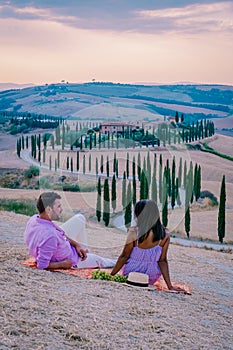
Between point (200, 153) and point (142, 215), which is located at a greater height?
point (142, 215)

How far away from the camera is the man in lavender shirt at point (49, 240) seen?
852cm

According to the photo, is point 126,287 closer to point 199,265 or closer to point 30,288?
point 30,288

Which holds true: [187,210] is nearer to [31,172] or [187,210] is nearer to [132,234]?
[132,234]

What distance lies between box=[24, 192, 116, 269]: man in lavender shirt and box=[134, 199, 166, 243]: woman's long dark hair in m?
1.19

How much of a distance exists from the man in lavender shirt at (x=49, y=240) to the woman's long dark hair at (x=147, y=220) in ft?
3.92

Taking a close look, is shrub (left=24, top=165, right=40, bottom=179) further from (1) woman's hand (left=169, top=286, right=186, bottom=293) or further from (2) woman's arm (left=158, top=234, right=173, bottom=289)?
(2) woman's arm (left=158, top=234, right=173, bottom=289)

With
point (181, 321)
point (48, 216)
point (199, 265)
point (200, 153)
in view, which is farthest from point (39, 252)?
point (200, 153)

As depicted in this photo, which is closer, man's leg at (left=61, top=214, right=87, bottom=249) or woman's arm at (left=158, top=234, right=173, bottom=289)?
woman's arm at (left=158, top=234, right=173, bottom=289)

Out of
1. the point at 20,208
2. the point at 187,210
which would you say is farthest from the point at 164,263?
the point at 187,210

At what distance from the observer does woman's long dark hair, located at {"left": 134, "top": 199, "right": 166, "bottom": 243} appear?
26.5 feet

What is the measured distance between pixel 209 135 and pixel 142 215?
111294 millimetres

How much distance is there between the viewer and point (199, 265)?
12.2 m

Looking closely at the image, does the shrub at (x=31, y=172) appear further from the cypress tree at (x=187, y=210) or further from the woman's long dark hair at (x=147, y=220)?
the woman's long dark hair at (x=147, y=220)

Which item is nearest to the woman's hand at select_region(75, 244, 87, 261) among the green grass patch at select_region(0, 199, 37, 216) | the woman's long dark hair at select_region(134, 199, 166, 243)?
the woman's long dark hair at select_region(134, 199, 166, 243)
